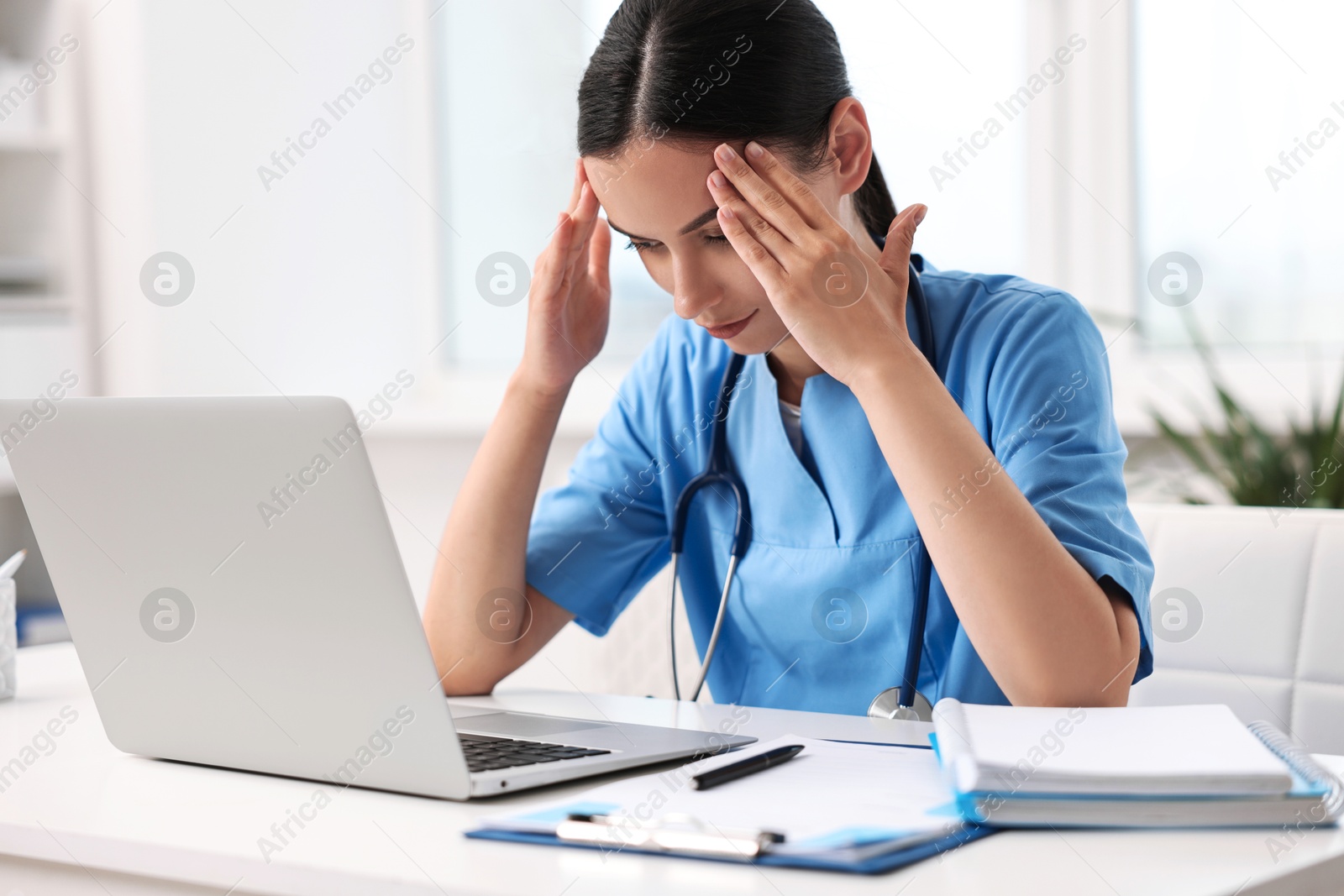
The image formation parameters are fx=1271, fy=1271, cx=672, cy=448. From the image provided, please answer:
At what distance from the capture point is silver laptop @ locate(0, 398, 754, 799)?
0.73m

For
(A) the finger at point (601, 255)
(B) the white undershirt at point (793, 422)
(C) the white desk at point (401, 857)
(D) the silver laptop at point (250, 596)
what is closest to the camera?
(C) the white desk at point (401, 857)

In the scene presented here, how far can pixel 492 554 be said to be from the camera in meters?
1.29

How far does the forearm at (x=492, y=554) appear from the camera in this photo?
128cm

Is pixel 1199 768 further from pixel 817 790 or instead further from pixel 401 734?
pixel 401 734

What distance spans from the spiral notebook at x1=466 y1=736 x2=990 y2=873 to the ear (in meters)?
0.60

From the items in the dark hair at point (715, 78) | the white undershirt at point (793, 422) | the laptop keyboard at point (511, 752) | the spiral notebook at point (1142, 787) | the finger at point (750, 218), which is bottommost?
the laptop keyboard at point (511, 752)

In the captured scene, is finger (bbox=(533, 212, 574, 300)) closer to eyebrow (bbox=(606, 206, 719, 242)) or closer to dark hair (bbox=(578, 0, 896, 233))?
dark hair (bbox=(578, 0, 896, 233))

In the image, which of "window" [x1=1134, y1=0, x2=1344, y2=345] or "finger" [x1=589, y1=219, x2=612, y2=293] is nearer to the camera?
"finger" [x1=589, y1=219, x2=612, y2=293]

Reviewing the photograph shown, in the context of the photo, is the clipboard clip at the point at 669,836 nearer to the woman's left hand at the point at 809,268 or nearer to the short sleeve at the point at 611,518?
the woman's left hand at the point at 809,268

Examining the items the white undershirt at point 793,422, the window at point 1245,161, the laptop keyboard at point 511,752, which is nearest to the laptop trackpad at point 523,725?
the laptop keyboard at point 511,752

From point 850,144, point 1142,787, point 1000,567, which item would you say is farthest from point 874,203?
point 1142,787

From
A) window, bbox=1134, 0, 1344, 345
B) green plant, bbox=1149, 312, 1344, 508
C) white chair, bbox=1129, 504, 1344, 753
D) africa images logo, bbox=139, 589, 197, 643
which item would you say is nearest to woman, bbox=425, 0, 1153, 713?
white chair, bbox=1129, 504, 1344, 753

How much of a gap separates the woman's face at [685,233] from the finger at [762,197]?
0.02 m

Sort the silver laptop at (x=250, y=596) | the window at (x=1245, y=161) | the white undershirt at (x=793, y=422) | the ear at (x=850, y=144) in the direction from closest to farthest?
the silver laptop at (x=250, y=596), the ear at (x=850, y=144), the white undershirt at (x=793, y=422), the window at (x=1245, y=161)
